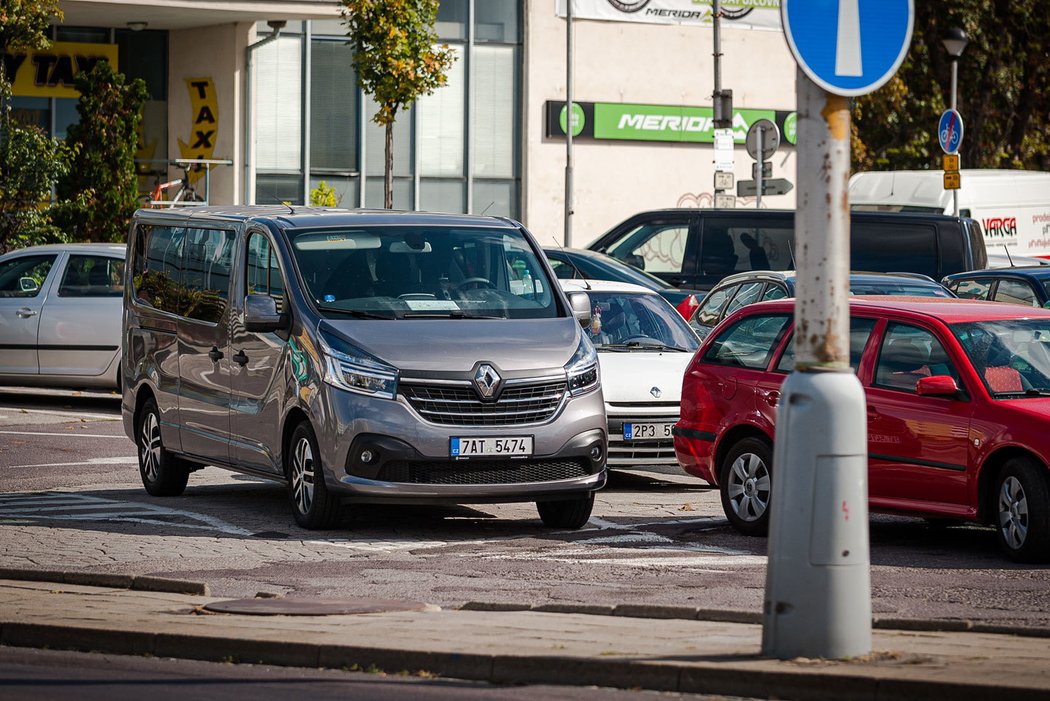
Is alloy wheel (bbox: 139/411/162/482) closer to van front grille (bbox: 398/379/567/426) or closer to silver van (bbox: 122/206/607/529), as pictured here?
silver van (bbox: 122/206/607/529)

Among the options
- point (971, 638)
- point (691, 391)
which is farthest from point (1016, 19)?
point (971, 638)

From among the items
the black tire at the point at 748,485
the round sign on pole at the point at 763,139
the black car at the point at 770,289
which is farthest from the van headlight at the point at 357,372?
the round sign on pole at the point at 763,139

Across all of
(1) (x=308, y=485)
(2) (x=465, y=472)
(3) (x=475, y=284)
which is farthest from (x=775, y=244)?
(2) (x=465, y=472)

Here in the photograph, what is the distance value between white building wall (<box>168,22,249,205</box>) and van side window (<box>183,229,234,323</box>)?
23073 millimetres

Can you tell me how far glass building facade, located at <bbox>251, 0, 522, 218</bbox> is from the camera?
39.2 m

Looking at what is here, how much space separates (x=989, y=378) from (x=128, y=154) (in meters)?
22.3

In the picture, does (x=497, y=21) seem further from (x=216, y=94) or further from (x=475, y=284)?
(x=475, y=284)

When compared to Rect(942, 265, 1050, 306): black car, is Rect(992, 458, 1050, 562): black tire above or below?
below

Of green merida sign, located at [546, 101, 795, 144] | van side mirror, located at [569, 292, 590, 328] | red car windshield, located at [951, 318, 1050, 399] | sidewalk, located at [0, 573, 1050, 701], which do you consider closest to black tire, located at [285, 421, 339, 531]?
van side mirror, located at [569, 292, 590, 328]

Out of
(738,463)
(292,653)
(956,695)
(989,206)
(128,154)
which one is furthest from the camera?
(989,206)

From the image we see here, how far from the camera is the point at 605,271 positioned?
2233cm

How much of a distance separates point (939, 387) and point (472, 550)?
2797 mm

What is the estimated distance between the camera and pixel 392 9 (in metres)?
31.2

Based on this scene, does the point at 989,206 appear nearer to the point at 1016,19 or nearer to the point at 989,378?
the point at 1016,19
